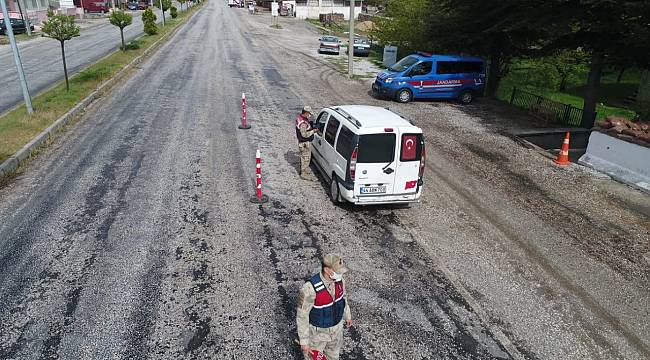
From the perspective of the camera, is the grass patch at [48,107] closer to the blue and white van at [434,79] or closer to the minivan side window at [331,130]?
the minivan side window at [331,130]

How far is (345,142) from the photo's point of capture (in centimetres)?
947

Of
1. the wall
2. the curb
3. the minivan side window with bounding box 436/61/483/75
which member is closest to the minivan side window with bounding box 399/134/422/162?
the curb

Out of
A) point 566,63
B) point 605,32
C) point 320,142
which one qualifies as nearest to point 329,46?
point 566,63

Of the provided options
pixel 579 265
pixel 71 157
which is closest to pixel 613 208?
pixel 579 265

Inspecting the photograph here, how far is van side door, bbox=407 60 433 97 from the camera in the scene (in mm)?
20797

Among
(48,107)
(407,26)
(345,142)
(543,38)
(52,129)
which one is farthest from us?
(407,26)

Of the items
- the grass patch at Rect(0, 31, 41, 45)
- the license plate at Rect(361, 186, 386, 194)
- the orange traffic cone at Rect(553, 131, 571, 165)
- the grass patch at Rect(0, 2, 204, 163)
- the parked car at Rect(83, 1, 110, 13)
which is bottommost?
the orange traffic cone at Rect(553, 131, 571, 165)

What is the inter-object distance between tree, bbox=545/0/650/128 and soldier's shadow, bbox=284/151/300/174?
405 inches

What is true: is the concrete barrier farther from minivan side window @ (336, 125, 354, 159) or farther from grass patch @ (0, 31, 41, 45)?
grass patch @ (0, 31, 41, 45)

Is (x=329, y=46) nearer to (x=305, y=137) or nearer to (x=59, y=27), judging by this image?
(x=59, y=27)

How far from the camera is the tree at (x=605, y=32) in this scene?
13469mm

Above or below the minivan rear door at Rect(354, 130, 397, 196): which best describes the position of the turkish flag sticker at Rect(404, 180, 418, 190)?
below

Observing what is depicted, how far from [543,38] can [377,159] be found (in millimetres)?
14461

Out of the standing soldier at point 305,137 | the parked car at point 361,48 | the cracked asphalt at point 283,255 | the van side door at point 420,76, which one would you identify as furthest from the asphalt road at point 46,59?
the parked car at point 361,48
